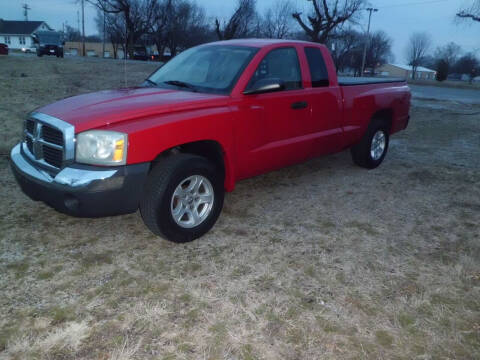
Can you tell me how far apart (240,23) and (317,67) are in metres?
43.1

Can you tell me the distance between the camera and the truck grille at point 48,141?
10.0ft

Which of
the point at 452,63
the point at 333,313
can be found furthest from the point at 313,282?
the point at 452,63

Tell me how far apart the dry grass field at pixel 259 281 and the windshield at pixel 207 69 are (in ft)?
4.52

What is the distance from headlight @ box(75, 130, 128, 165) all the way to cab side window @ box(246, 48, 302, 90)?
1.60 metres

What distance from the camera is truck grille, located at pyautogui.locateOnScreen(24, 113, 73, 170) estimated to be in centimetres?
305

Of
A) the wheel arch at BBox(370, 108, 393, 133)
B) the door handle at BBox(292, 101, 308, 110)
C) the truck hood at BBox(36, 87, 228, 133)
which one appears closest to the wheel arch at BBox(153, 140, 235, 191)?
the truck hood at BBox(36, 87, 228, 133)

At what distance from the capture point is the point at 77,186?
9.53ft

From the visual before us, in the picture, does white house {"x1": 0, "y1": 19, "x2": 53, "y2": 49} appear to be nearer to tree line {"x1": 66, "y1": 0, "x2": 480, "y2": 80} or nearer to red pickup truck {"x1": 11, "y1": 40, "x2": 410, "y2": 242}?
tree line {"x1": 66, "y1": 0, "x2": 480, "y2": 80}

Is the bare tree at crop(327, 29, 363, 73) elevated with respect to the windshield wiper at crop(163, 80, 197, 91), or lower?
elevated

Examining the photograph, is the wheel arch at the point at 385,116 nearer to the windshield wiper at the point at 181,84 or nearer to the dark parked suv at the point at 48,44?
the windshield wiper at the point at 181,84

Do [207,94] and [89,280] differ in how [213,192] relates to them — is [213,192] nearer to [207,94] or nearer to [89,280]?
[207,94]

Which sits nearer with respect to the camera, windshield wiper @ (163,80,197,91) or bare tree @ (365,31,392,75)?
windshield wiper @ (163,80,197,91)

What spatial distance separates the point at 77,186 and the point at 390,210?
131 inches

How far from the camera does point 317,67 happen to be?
4.79 metres
